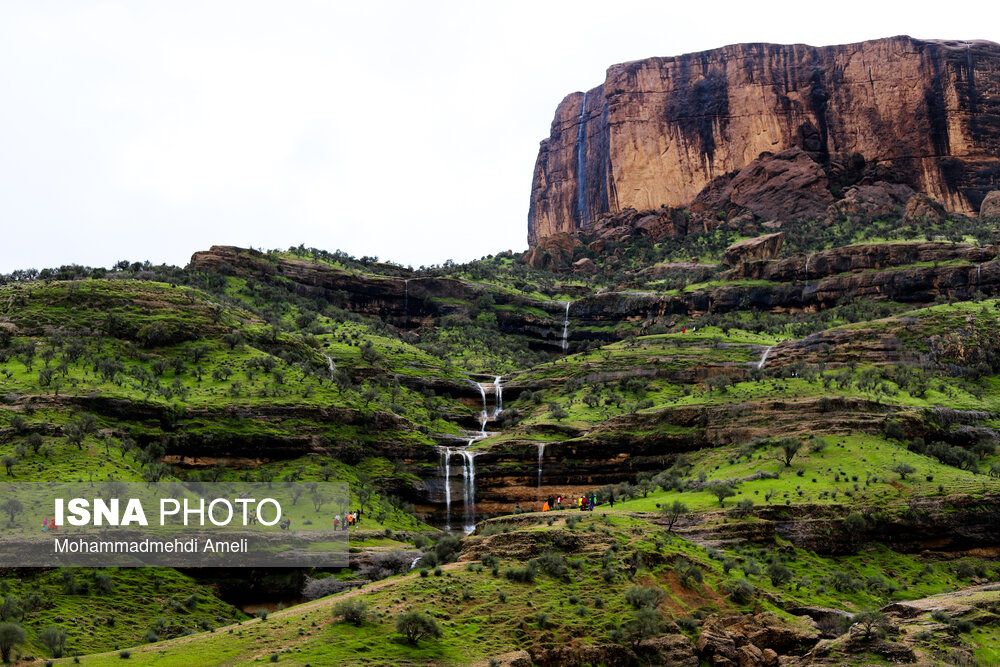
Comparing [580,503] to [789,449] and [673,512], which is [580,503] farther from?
[789,449]

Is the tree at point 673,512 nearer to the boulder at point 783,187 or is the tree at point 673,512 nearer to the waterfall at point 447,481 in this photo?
the waterfall at point 447,481

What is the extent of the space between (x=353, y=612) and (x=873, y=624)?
24.6 m

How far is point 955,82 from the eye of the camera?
159250 millimetres

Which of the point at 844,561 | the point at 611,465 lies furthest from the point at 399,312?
the point at 844,561

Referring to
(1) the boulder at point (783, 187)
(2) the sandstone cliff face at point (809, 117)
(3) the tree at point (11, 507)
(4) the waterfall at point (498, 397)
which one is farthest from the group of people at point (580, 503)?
(2) the sandstone cliff face at point (809, 117)

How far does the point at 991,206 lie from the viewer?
144 metres

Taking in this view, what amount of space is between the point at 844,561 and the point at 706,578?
44.5 ft

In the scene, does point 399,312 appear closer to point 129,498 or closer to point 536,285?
point 536,285

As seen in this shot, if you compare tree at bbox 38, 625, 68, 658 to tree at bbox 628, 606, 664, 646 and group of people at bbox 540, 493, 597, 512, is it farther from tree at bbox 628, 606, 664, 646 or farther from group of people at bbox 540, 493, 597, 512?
group of people at bbox 540, 493, 597, 512

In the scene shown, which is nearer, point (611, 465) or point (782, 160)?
point (611, 465)

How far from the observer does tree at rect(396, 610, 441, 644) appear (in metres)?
41.7

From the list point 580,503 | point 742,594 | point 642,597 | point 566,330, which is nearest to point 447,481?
point 580,503

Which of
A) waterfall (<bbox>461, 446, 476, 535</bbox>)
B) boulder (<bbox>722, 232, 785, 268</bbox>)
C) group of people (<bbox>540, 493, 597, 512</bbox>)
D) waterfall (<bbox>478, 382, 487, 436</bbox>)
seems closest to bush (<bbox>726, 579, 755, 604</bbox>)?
group of people (<bbox>540, 493, 597, 512</bbox>)

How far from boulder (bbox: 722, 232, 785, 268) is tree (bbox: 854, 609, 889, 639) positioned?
300 ft
